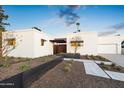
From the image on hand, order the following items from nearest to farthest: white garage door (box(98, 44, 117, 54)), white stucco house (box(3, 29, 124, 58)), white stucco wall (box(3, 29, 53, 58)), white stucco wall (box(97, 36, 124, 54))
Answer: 1. white stucco wall (box(3, 29, 53, 58))
2. white stucco house (box(3, 29, 124, 58))
3. white stucco wall (box(97, 36, 124, 54))
4. white garage door (box(98, 44, 117, 54))

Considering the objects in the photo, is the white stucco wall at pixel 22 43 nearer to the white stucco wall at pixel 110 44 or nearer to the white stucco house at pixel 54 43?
the white stucco house at pixel 54 43

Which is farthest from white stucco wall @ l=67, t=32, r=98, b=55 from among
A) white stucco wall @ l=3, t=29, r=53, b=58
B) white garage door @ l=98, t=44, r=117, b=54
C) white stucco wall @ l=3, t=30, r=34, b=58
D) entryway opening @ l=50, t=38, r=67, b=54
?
white garage door @ l=98, t=44, r=117, b=54

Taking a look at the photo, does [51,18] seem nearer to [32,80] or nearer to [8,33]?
[8,33]

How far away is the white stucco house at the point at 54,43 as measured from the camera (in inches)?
559

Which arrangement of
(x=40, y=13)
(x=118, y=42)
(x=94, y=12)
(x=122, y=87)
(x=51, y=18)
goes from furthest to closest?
(x=118, y=42)
(x=51, y=18)
(x=40, y=13)
(x=94, y=12)
(x=122, y=87)

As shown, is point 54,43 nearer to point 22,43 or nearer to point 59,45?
point 59,45

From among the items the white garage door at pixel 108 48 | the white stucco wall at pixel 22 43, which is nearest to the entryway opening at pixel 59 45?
the white stucco wall at pixel 22 43

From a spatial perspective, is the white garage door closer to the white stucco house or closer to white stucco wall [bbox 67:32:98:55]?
the white stucco house

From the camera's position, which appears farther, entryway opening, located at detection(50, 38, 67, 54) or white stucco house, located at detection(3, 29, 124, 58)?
entryway opening, located at detection(50, 38, 67, 54)

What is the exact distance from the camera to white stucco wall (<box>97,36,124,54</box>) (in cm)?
2426

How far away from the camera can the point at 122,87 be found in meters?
5.00

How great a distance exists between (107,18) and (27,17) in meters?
8.79

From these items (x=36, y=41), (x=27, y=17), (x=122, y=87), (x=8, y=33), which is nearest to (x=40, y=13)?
(x=27, y=17)

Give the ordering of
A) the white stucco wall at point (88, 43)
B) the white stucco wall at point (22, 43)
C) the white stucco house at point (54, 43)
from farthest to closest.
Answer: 1. the white stucco wall at point (88, 43)
2. the white stucco house at point (54, 43)
3. the white stucco wall at point (22, 43)
